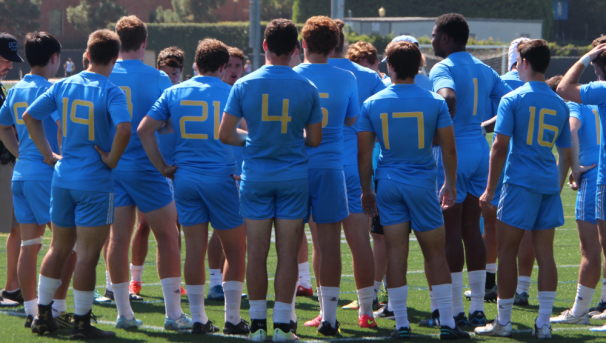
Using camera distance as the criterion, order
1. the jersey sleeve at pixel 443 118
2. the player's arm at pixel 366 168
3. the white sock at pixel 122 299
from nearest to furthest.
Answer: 1. the jersey sleeve at pixel 443 118
2. the player's arm at pixel 366 168
3. the white sock at pixel 122 299

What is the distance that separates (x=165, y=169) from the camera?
17.6 feet

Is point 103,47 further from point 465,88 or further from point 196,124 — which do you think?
point 465,88

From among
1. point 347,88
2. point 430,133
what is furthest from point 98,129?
point 430,133

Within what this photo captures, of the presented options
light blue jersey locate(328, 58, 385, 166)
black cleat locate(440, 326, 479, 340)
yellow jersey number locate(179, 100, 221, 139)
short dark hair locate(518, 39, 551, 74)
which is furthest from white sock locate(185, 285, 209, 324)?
short dark hair locate(518, 39, 551, 74)

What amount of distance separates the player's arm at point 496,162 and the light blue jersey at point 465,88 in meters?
0.61

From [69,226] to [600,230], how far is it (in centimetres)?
389

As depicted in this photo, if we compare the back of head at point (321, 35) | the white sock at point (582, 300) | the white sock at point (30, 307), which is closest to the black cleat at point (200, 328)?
the white sock at point (30, 307)

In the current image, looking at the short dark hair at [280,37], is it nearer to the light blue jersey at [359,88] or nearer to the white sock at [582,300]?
the light blue jersey at [359,88]

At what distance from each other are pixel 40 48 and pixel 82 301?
1.94 meters

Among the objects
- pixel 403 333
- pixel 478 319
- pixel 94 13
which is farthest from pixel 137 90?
pixel 94 13

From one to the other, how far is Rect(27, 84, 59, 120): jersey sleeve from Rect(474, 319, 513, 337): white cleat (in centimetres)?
341

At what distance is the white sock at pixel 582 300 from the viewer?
5871 mm

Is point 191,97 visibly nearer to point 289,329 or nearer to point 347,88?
point 347,88

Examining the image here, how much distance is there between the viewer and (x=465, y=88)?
5938 millimetres
